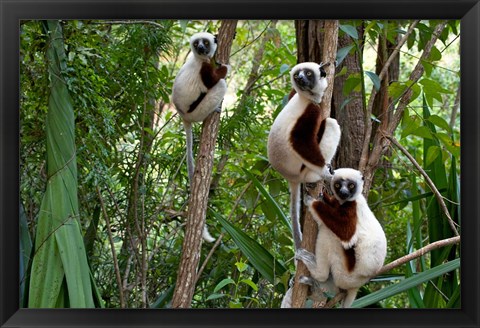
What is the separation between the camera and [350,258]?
2711mm

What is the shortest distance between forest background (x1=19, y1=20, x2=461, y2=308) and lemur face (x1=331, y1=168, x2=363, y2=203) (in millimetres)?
342

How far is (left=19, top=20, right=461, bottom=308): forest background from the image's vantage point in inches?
109

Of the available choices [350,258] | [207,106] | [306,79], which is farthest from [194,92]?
[350,258]

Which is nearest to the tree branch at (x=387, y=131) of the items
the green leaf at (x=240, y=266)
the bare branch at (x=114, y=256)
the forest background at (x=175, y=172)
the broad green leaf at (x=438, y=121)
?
the forest background at (x=175, y=172)

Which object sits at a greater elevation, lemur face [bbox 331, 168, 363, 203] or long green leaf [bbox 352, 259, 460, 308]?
lemur face [bbox 331, 168, 363, 203]

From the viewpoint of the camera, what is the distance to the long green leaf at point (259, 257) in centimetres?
293

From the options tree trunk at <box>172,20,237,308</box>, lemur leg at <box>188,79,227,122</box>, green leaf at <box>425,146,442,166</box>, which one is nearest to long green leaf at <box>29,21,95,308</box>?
tree trunk at <box>172,20,237,308</box>

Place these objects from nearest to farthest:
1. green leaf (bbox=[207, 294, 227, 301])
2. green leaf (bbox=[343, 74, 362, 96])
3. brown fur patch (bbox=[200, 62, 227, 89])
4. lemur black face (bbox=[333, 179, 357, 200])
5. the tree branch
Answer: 1. lemur black face (bbox=[333, 179, 357, 200])
2. green leaf (bbox=[207, 294, 227, 301])
3. the tree branch
4. green leaf (bbox=[343, 74, 362, 96])
5. brown fur patch (bbox=[200, 62, 227, 89])

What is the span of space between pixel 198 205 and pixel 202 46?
2.62 feet

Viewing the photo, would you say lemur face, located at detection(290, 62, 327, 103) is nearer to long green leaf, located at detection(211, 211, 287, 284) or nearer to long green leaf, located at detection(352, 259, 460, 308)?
long green leaf, located at detection(211, 211, 287, 284)

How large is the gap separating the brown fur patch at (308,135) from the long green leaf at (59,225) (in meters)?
0.99

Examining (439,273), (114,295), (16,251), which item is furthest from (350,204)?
(16,251)
